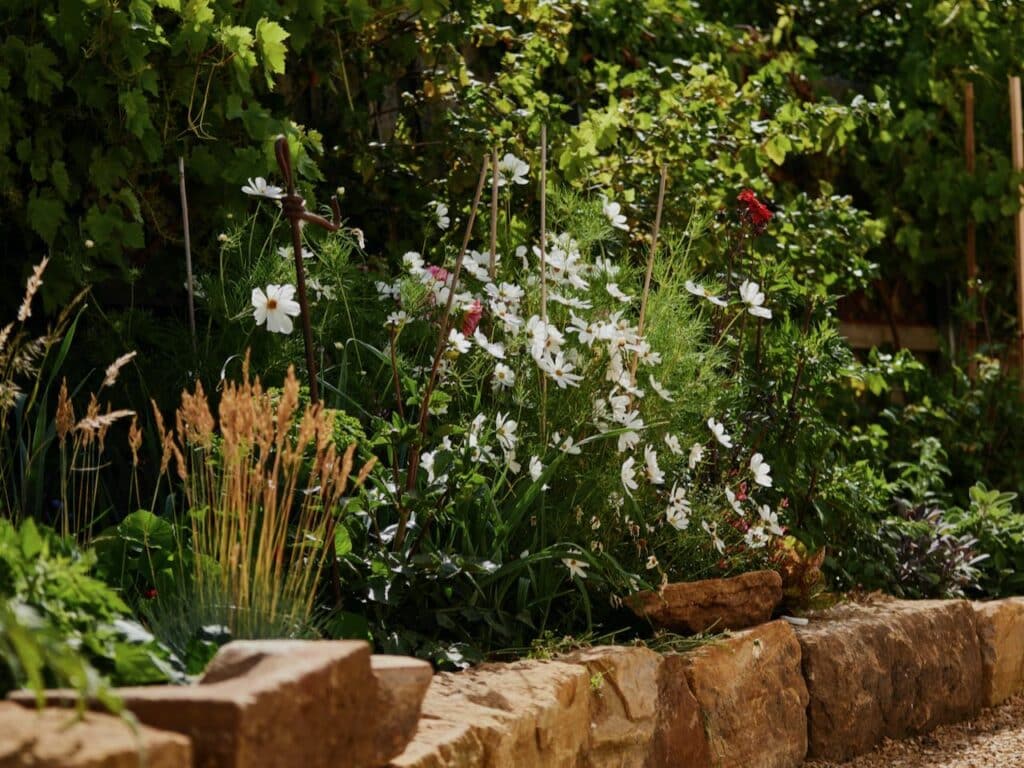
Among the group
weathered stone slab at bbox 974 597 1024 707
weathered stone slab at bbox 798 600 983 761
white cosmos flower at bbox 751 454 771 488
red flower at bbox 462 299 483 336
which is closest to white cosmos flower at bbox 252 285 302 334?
red flower at bbox 462 299 483 336

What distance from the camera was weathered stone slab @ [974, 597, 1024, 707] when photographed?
437 cm

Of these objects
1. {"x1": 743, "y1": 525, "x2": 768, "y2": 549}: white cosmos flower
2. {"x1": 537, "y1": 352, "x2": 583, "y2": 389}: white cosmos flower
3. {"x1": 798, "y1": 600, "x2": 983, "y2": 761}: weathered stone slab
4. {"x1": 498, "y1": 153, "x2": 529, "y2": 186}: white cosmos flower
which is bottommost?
{"x1": 798, "y1": 600, "x2": 983, "y2": 761}: weathered stone slab

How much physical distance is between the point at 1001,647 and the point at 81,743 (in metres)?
3.64

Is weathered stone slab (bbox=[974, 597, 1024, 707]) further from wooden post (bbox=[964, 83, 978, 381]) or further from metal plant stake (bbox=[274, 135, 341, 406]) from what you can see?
metal plant stake (bbox=[274, 135, 341, 406])

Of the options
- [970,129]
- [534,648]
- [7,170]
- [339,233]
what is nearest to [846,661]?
[534,648]

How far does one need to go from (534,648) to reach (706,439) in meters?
0.98

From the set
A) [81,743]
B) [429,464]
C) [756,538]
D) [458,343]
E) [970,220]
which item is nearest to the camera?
[81,743]

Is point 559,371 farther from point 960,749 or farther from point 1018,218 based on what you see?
point 1018,218

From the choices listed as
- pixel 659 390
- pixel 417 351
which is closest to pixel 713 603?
pixel 659 390

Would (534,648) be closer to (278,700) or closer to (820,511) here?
(278,700)

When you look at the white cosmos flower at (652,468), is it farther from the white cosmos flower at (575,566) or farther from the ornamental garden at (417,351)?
the white cosmos flower at (575,566)

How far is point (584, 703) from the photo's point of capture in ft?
9.32

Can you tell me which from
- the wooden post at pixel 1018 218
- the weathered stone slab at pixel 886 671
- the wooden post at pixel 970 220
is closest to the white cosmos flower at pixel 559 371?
the weathered stone slab at pixel 886 671

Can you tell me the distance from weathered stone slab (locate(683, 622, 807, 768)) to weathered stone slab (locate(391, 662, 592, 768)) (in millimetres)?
507
